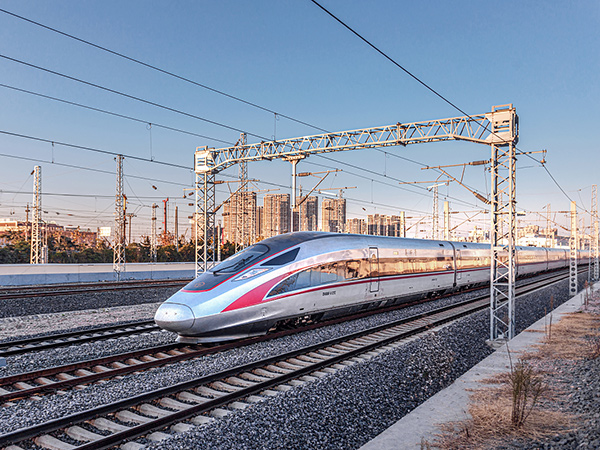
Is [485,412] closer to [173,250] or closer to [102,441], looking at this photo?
[102,441]

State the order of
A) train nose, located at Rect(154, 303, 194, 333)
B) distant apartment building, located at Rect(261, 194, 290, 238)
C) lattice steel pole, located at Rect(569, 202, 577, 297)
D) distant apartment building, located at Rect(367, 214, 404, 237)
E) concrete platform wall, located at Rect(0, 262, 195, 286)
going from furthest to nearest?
distant apartment building, located at Rect(261, 194, 290, 238), distant apartment building, located at Rect(367, 214, 404, 237), concrete platform wall, located at Rect(0, 262, 195, 286), lattice steel pole, located at Rect(569, 202, 577, 297), train nose, located at Rect(154, 303, 194, 333)

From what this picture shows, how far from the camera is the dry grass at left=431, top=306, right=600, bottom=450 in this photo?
5.36 metres

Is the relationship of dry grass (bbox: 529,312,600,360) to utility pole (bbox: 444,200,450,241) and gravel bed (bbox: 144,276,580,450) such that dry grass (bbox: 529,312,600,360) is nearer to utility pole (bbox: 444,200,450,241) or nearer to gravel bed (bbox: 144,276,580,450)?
gravel bed (bbox: 144,276,580,450)

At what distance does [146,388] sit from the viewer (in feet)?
23.0

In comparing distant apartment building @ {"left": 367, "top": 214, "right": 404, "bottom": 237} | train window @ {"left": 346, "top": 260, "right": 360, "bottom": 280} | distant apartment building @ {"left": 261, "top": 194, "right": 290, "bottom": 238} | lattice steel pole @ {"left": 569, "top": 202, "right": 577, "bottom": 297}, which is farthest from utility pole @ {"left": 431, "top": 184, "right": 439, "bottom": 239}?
distant apartment building @ {"left": 261, "top": 194, "right": 290, "bottom": 238}

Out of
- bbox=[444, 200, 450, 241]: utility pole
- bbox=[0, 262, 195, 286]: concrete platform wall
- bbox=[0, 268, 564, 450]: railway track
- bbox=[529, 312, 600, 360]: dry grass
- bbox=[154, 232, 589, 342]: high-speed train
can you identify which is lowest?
bbox=[529, 312, 600, 360]: dry grass

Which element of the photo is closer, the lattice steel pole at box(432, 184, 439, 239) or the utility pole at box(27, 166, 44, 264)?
the utility pole at box(27, 166, 44, 264)

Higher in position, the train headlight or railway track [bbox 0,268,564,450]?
the train headlight

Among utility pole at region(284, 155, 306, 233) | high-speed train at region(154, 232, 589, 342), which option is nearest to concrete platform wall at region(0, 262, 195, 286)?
utility pole at region(284, 155, 306, 233)

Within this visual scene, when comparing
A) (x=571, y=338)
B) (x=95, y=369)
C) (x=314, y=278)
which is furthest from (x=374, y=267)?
(x=95, y=369)

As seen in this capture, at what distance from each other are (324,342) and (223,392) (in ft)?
11.8

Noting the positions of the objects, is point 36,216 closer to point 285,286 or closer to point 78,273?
point 78,273

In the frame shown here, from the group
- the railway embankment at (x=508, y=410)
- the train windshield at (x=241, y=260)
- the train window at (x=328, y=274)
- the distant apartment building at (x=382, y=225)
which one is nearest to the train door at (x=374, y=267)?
the train window at (x=328, y=274)

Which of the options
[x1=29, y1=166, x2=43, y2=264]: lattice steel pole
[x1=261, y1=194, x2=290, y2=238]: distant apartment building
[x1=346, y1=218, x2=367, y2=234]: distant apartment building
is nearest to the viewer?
[x1=29, y1=166, x2=43, y2=264]: lattice steel pole
